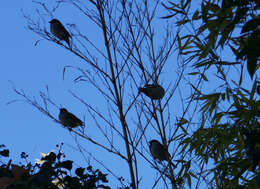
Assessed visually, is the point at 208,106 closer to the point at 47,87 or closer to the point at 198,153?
the point at 198,153

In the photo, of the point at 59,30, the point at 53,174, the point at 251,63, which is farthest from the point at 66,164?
the point at 59,30

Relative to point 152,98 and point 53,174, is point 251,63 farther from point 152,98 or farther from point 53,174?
point 152,98

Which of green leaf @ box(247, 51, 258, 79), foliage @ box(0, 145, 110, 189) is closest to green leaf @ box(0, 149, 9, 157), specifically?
foliage @ box(0, 145, 110, 189)

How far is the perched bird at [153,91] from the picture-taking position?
323 cm

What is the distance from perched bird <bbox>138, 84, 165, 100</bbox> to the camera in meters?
3.23

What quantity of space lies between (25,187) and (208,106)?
1.80 m

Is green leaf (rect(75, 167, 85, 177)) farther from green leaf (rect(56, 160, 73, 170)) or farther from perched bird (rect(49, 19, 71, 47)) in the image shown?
perched bird (rect(49, 19, 71, 47))

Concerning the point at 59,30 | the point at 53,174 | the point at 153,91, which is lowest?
the point at 53,174

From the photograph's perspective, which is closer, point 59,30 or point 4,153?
point 4,153

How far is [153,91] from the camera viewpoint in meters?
3.20

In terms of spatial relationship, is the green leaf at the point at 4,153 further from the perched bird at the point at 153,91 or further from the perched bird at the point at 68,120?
the perched bird at the point at 68,120

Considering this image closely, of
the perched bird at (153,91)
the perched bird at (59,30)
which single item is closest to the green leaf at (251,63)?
the perched bird at (153,91)

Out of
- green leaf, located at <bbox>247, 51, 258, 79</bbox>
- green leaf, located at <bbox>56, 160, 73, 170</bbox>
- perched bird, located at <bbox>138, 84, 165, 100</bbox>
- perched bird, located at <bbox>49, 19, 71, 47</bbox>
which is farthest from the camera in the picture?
perched bird, located at <bbox>49, 19, 71, 47</bbox>

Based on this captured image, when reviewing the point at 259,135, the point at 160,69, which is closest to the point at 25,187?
the point at 259,135
